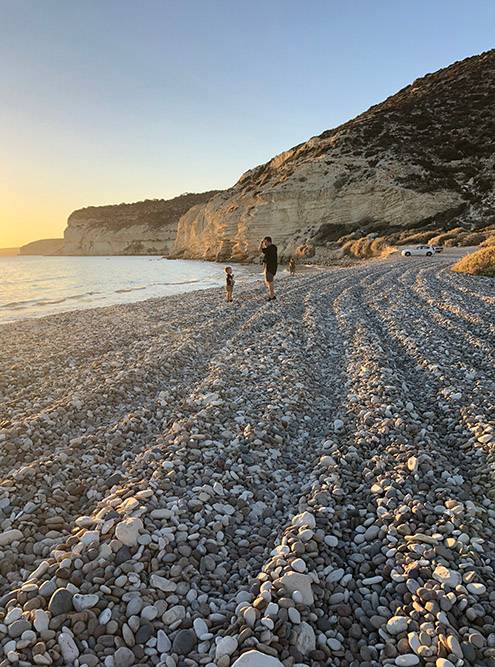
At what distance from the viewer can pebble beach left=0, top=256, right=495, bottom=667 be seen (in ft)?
9.42

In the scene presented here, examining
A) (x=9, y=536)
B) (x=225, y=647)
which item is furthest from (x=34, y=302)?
(x=225, y=647)

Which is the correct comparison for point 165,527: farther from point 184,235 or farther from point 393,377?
point 184,235

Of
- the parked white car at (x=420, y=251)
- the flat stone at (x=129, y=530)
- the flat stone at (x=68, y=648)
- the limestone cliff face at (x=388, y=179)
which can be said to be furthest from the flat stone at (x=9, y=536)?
the limestone cliff face at (x=388, y=179)

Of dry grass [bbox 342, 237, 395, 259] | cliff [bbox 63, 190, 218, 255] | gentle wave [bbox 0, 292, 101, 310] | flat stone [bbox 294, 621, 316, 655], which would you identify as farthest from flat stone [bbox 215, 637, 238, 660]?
cliff [bbox 63, 190, 218, 255]

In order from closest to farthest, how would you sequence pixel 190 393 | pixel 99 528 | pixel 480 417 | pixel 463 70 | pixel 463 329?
pixel 99 528, pixel 480 417, pixel 190 393, pixel 463 329, pixel 463 70

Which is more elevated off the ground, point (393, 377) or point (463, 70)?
point (463, 70)

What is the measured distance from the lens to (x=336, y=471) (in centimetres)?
491

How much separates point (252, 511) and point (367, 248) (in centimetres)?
4932

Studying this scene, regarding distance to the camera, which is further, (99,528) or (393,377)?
(393,377)

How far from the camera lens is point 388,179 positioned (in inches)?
2306

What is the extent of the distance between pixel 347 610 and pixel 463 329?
383 inches

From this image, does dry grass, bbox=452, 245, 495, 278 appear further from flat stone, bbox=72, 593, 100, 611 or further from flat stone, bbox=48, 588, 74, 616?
flat stone, bbox=48, 588, 74, 616

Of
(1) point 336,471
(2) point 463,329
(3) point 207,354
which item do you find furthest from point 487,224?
(1) point 336,471

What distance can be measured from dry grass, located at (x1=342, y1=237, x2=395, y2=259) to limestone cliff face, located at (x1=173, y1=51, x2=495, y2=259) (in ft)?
21.8
